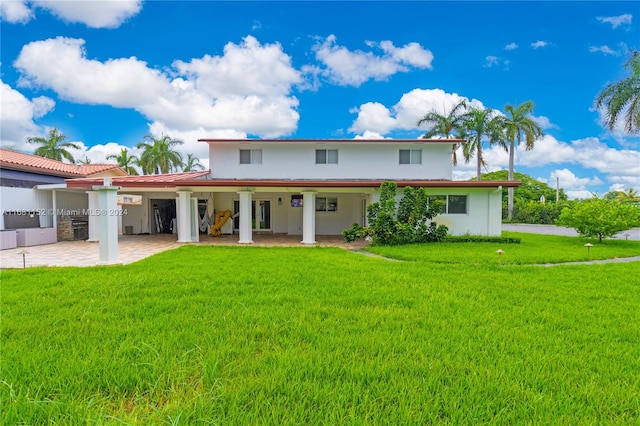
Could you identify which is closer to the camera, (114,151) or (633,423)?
(633,423)

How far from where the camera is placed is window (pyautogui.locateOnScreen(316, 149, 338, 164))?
1702 centimetres

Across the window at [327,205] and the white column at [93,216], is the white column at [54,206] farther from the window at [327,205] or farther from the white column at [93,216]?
the window at [327,205]

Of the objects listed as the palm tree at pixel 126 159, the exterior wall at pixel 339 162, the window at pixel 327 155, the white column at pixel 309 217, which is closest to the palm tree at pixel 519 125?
the exterior wall at pixel 339 162

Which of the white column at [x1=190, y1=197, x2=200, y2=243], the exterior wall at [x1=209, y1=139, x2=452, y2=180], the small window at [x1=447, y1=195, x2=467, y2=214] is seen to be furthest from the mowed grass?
the exterior wall at [x1=209, y1=139, x2=452, y2=180]

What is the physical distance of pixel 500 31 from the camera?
13656mm

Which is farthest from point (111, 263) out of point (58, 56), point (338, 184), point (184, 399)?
point (338, 184)

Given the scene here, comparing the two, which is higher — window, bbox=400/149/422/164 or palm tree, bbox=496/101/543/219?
palm tree, bbox=496/101/543/219

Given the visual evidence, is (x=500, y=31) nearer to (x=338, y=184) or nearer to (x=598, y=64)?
(x=598, y=64)

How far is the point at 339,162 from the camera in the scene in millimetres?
16984

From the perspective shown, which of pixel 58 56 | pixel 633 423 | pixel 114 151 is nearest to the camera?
pixel 633 423

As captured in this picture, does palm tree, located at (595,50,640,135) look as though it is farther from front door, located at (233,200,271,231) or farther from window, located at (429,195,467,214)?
front door, located at (233,200,271,231)

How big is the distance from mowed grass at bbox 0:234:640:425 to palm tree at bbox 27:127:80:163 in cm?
3358

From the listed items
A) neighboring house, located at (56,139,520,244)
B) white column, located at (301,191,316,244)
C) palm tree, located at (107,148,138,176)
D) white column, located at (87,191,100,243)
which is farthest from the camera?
palm tree, located at (107,148,138,176)

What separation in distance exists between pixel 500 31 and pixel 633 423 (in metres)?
15.9
